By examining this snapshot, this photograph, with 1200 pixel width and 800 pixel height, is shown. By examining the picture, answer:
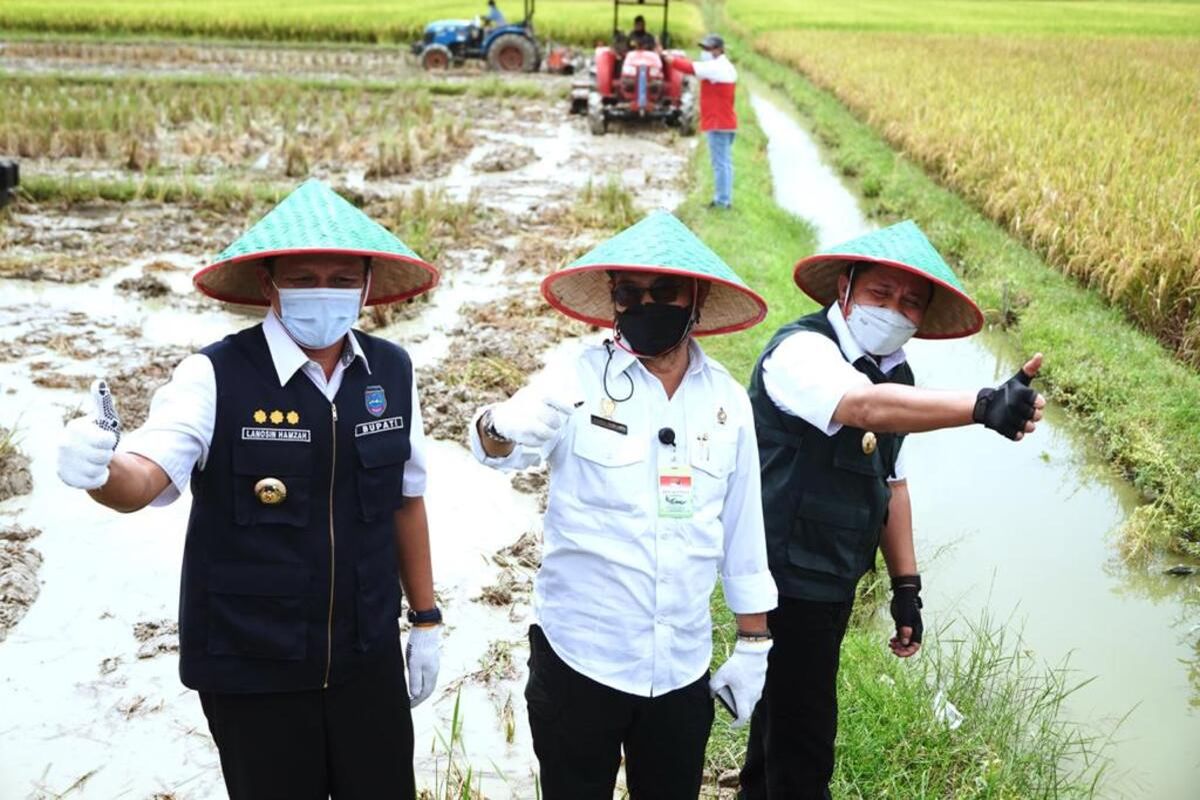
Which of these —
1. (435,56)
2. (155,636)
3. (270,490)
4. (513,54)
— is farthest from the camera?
(435,56)

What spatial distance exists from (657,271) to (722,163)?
8421 millimetres

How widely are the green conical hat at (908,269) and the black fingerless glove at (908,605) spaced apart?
63 cm

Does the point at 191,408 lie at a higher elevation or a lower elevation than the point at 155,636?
higher

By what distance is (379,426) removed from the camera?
2.19 m

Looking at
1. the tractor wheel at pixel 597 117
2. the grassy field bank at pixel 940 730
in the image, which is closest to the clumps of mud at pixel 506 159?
the tractor wheel at pixel 597 117

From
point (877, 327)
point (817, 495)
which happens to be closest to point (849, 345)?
point (877, 327)

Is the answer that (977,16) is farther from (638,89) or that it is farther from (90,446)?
(90,446)

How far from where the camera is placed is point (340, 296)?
87.6 inches

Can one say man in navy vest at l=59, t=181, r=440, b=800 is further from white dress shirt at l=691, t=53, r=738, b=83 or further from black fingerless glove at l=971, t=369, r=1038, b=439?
white dress shirt at l=691, t=53, r=738, b=83

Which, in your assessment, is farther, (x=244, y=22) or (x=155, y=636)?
(x=244, y=22)

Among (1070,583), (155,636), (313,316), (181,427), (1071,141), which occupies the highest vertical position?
(313,316)

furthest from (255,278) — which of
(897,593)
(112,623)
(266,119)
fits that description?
(266,119)

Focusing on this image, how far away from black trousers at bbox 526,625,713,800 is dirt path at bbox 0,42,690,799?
1.14 meters

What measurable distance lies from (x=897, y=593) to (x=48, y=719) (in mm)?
2646
